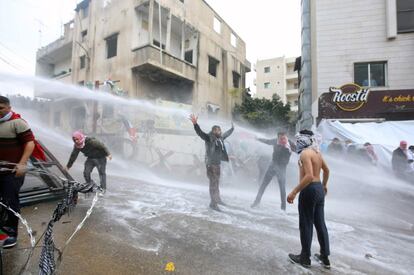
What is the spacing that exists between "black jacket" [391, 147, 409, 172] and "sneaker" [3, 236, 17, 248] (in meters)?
9.71

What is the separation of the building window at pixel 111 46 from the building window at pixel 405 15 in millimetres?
14668

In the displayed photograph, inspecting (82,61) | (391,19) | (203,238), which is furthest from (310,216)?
(82,61)

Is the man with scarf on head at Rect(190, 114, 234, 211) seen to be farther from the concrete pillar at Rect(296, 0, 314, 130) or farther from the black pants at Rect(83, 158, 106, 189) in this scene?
the concrete pillar at Rect(296, 0, 314, 130)

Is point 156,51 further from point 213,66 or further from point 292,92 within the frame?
point 292,92

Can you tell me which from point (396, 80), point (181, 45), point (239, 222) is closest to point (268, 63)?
point (181, 45)

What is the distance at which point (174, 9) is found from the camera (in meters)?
15.8

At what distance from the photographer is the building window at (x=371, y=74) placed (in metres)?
12.8

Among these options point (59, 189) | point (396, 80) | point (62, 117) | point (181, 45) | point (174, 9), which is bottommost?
point (59, 189)

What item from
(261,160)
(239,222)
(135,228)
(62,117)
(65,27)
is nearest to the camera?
(135,228)

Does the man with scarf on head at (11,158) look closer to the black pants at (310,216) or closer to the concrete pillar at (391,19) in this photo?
the black pants at (310,216)

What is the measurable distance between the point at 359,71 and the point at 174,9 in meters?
10.6

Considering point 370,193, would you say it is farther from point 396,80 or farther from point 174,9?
point 174,9

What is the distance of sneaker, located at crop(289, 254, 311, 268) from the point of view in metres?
3.08

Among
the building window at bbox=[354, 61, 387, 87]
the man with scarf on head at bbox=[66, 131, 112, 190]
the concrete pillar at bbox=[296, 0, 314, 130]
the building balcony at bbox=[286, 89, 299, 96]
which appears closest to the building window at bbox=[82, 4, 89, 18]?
the concrete pillar at bbox=[296, 0, 314, 130]
